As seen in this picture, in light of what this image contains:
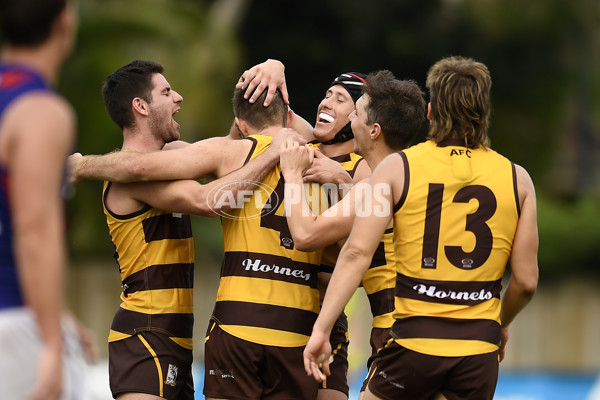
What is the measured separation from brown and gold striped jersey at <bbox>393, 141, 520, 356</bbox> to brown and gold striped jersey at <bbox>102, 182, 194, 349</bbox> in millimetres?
1502

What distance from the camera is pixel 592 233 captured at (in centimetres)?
1798

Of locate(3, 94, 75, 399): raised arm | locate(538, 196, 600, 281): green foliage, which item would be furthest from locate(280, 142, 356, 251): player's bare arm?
locate(538, 196, 600, 281): green foliage

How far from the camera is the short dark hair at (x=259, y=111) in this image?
17.4 feet

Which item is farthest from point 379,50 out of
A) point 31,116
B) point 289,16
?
point 31,116

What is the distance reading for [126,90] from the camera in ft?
18.2

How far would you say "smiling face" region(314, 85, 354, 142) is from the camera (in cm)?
573

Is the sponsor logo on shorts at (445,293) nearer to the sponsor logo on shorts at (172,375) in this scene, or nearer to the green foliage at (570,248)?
the sponsor logo on shorts at (172,375)

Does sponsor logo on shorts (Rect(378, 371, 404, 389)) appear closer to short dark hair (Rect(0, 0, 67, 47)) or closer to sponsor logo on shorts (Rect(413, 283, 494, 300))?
sponsor logo on shorts (Rect(413, 283, 494, 300))

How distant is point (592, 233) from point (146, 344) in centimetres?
1459

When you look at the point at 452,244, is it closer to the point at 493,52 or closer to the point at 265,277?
the point at 265,277

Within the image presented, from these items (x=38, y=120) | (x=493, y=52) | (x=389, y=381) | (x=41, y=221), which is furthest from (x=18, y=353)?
(x=493, y=52)

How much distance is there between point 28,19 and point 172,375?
266 cm

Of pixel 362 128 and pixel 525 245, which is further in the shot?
pixel 362 128

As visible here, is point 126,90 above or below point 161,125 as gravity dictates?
above
